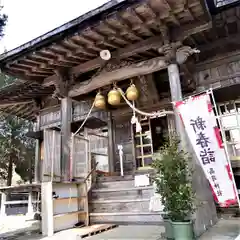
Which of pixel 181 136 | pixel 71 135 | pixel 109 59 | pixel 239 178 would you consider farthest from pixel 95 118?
pixel 239 178

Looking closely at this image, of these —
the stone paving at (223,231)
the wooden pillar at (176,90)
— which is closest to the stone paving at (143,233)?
the stone paving at (223,231)

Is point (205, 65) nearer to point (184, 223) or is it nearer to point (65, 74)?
point (65, 74)

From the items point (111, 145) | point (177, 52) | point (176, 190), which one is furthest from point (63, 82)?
point (176, 190)

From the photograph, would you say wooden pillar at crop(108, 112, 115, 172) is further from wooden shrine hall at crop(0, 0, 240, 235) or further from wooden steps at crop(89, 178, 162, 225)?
wooden steps at crop(89, 178, 162, 225)

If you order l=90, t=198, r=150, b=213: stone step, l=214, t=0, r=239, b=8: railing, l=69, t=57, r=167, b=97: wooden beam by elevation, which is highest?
l=214, t=0, r=239, b=8: railing

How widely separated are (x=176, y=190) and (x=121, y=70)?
132 inches

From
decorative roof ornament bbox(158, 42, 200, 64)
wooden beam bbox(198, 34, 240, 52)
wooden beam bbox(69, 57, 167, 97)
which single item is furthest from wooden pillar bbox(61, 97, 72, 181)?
wooden beam bbox(198, 34, 240, 52)

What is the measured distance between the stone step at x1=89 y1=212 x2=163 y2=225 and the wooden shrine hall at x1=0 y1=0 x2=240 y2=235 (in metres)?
0.02

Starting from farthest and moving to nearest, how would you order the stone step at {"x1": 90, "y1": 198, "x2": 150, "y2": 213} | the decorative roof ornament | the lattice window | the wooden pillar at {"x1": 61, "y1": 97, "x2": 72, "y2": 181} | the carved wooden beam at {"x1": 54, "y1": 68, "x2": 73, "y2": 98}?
the lattice window → the carved wooden beam at {"x1": 54, "y1": 68, "x2": 73, "y2": 98} → the wooden pillar at {"x1": 61, "y1": 97, "x2": 72, "y2": 181} → the stone step at {"x1": 90, "y1": 198, "x2": 150, "y2": 213} → the decorative roof ornament

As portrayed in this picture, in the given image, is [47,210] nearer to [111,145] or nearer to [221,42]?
[111,145]

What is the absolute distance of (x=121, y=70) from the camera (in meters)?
6.34

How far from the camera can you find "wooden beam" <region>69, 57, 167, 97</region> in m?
5.88

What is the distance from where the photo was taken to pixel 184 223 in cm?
400

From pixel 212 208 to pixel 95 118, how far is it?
461cm
